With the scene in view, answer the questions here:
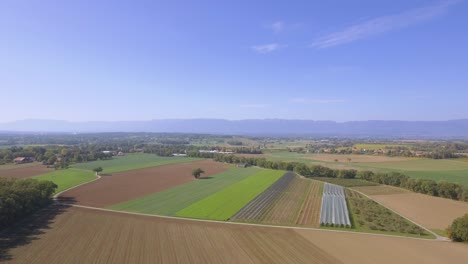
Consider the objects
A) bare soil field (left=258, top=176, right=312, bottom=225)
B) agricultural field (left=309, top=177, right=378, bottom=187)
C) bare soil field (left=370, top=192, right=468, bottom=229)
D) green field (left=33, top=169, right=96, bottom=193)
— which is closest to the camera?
bare soil field (left=258, top=176, right=312, bottom=225)

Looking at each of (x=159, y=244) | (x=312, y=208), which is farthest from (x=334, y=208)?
(x=159, y=244)

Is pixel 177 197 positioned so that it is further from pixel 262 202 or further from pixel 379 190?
pixel 379 190

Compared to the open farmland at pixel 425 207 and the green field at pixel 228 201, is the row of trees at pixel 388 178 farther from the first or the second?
the green field at pixel 228 201

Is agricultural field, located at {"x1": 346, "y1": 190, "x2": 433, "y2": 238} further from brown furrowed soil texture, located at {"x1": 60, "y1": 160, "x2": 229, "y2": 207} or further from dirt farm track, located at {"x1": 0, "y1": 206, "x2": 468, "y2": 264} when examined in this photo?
brown furrowed soil texture, located at {"x1": 60, "y1": 160, "x2": 229, "y2": 207}

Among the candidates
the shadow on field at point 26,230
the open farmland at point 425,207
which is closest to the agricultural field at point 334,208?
the open farmland at point 425,207

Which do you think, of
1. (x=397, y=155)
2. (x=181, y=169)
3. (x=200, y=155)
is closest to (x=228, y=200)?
(x=181, y=169)

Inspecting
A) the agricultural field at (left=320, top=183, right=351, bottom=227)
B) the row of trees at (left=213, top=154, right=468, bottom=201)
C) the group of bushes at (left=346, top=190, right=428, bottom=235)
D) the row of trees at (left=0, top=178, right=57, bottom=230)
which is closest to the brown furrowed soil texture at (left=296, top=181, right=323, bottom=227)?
the agricultural field at (left=320, top=183, right=351, bottom=227)
